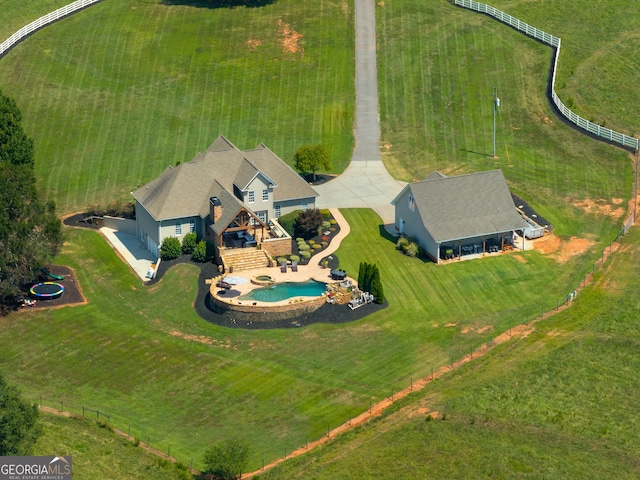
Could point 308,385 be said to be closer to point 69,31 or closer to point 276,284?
point 276,284

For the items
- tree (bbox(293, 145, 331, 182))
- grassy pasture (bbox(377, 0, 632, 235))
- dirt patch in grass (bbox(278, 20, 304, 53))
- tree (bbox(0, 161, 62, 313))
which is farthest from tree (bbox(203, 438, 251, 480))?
dirt patch in grass (bbox(278, 20, 304, 53))

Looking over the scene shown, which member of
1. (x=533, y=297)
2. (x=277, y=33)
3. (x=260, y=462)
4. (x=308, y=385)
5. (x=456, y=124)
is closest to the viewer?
(x=260, y=462)

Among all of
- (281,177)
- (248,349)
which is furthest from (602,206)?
(248,349)

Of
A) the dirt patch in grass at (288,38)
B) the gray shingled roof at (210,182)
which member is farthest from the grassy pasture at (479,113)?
the gray shingled roof at (210,182)

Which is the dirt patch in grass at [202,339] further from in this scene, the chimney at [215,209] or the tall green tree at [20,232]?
the tall green tree at [20,232]

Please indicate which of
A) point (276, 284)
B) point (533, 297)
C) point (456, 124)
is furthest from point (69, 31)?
point (533, 297)
